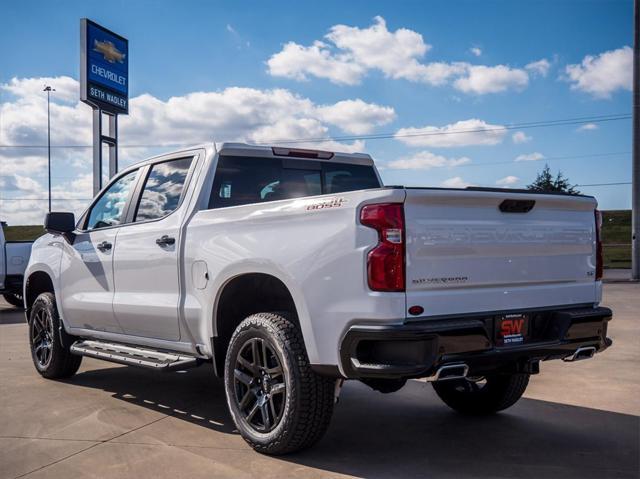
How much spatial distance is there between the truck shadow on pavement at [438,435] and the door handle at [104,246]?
1.31 metres

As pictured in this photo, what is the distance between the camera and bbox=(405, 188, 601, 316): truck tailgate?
3871mm

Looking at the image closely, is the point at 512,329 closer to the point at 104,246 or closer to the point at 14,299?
the point at 104,246

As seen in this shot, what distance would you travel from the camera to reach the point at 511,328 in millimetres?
4207

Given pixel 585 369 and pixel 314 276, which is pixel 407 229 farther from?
pixel 585 369

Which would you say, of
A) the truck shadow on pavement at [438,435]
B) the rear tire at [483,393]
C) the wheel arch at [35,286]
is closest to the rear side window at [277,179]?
the truck shadow on pavement at [438,435]

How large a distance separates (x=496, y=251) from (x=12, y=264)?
12.1 meters

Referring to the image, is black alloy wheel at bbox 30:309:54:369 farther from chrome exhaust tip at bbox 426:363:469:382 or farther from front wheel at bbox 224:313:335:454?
chrome exhaust tip at bbox 426:363:469:382

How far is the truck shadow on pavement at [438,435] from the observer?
429cm

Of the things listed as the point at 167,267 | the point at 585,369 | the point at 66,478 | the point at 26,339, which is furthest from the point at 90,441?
the point at 26,339

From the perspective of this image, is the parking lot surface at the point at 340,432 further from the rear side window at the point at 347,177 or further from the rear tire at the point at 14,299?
the rear tire at the point at 14,299

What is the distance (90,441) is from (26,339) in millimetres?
5995

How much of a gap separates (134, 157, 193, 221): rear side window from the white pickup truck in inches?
0.7

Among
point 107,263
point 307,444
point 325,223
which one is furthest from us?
point 107,263

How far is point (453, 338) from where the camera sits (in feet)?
12.6
